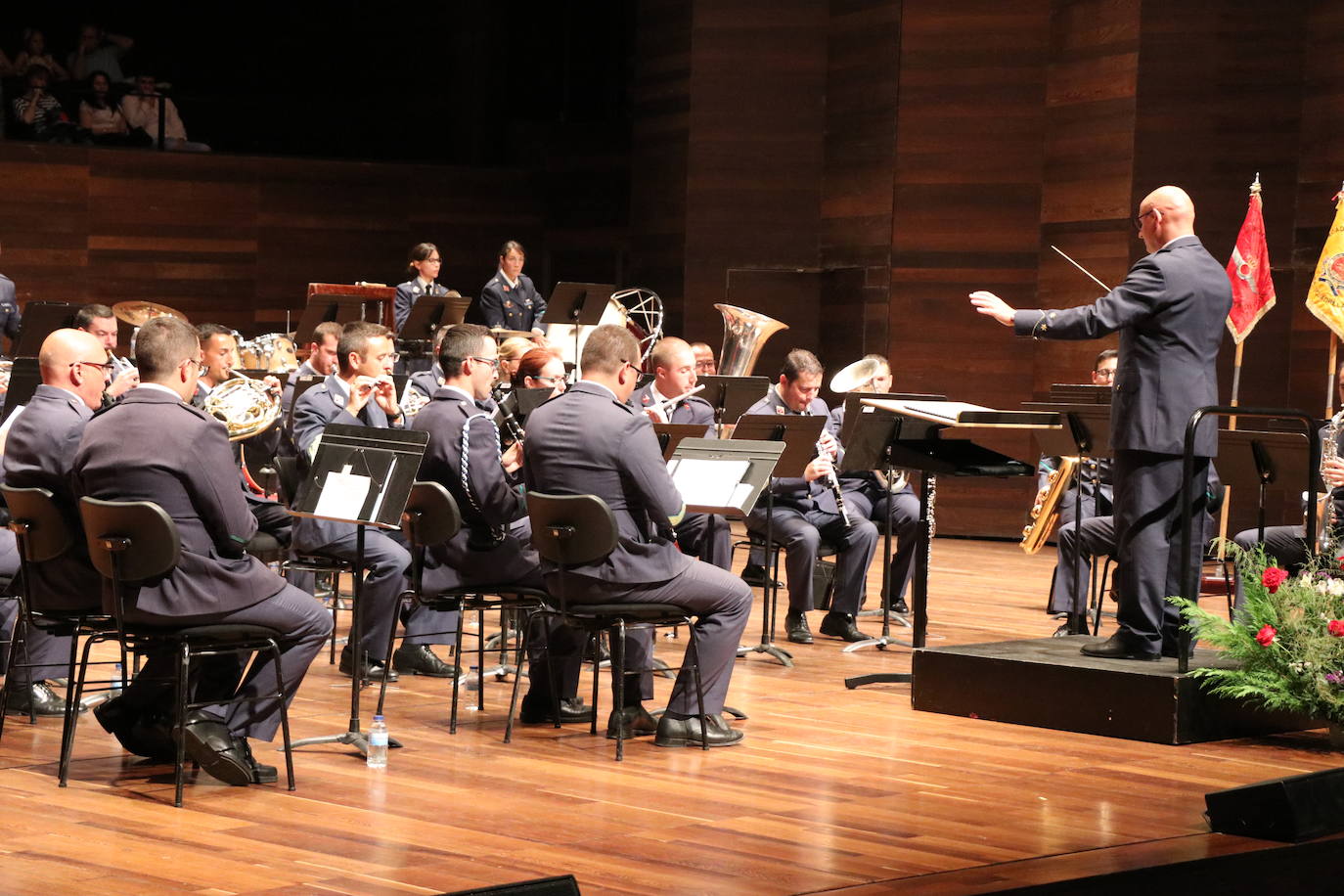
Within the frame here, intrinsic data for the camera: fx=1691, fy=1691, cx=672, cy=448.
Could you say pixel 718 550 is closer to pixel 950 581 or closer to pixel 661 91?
pixel 950 581

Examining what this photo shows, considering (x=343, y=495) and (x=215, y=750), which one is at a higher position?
(x=343, y=495)

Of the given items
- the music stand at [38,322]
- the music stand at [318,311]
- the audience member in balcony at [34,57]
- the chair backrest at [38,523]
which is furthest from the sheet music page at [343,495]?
the audience member in balcony at [34,57]

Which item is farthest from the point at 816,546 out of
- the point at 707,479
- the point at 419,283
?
the point at 419,283

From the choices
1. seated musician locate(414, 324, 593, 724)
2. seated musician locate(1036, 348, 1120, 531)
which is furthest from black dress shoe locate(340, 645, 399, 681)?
seated musician locate(1036, 348, 1120, 531)

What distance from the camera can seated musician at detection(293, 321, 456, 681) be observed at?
6.26 m

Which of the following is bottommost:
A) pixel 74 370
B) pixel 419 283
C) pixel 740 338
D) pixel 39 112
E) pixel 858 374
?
pixel 74 370

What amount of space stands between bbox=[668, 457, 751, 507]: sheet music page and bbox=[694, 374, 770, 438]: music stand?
2317mm

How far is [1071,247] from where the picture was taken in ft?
37.4

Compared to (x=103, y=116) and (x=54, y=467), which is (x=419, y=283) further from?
(x=54, y=467)

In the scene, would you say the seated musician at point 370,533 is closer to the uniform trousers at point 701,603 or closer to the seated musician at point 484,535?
the seated musician at point 484,535

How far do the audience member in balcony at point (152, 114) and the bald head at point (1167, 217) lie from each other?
9.53m

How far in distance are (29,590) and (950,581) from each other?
20.1ft

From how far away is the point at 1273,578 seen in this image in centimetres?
548

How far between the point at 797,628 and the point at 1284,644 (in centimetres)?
268
